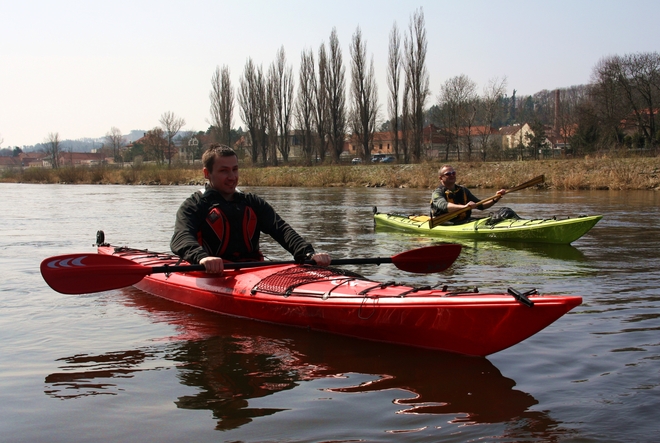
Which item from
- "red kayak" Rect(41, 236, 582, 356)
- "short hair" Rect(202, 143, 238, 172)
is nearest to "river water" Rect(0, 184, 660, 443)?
"red kayak" Rect(41, 236, 582, 356)

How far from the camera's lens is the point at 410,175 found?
29.0m

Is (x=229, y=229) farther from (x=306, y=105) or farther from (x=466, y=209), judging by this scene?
(x=306, y=105)

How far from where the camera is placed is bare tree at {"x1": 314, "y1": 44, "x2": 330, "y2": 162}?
41.8 m

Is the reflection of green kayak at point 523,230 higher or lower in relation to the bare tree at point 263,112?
lower

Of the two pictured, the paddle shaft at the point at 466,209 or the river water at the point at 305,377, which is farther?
the paddle shaft at the point at 466,209

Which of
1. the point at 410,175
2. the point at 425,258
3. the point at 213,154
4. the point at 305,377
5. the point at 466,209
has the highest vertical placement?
the point at 213,154

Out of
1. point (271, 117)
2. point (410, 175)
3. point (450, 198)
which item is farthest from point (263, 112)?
point (450, 198)

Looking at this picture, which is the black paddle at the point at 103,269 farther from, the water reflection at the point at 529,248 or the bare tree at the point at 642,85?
the bare tree at the point at 642,85

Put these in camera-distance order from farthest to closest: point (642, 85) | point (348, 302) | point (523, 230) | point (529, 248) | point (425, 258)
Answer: point (642, 85)
point (523, 230)
point (529, 248)
point (425, 258)
point (348, 302)

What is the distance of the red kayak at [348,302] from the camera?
11.5 ft

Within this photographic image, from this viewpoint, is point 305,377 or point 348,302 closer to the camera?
point 305,377

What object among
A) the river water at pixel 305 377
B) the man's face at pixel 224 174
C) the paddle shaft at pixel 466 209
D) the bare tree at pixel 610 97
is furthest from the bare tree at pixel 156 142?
the man's face at pixel 224 174

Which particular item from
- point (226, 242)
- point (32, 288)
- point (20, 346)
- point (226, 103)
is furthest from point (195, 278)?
point (226, 103)

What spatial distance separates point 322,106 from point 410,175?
50.6ft
